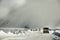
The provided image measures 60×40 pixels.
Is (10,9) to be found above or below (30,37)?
above

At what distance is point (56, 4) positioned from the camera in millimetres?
1639

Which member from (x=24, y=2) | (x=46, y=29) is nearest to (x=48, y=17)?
(x=46, y=29)

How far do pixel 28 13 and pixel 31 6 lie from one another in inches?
4.8

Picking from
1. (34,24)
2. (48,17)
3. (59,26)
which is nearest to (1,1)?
(34,24)

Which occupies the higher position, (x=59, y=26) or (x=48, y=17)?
(x=48, y=17)

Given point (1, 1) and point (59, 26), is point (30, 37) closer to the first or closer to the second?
point (59, 26)

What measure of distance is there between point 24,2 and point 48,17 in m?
0.45

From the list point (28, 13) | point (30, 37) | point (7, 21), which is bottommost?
point (30, 37)

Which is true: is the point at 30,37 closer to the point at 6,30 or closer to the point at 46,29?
the point at 46,29

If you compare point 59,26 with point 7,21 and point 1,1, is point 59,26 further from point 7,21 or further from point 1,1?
point 1,1

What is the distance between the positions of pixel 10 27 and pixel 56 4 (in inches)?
31.6

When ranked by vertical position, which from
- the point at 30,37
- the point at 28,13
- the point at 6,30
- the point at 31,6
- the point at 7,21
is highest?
the point at 31,6

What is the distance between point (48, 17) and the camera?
1625 millimetres

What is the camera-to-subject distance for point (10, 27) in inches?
62.6
